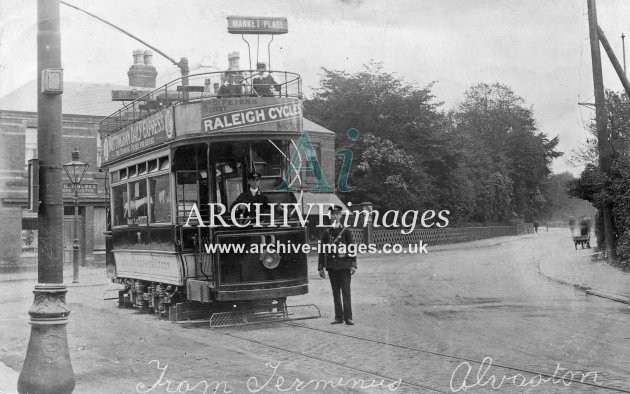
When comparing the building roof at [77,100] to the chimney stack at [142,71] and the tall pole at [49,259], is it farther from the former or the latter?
the tall pole at [49,259]

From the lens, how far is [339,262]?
12.2m

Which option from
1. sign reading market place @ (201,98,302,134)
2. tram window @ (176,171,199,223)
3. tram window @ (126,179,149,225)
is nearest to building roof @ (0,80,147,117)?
tram window @ (126,179,149,225)

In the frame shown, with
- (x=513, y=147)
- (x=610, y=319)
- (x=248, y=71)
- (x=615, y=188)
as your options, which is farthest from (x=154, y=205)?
(x=513, y=147)

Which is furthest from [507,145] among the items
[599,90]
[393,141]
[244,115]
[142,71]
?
[244,115]

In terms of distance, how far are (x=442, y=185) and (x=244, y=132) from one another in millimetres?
38628

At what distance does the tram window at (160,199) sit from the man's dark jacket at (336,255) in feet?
8.65

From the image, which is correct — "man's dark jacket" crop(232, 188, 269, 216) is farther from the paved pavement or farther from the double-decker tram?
the paved pavement

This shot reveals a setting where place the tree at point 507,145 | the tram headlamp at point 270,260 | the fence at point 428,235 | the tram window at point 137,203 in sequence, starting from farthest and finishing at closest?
the tree at point 507,145 → the fence at point 428,235 → the tram window at point 137,203 → the tram headlamp at point 270,260

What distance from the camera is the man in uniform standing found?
12258mm

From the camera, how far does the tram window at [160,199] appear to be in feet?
42.4

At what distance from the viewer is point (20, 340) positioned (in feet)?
38.6

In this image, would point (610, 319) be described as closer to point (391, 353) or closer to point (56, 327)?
point (391, 353)

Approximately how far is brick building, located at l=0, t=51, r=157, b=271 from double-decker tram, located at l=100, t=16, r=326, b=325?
65.0 ft

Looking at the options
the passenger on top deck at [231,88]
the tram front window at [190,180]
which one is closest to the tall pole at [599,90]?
the passenger on top deck at [231,88]
